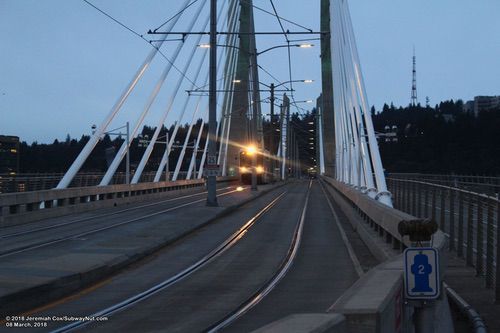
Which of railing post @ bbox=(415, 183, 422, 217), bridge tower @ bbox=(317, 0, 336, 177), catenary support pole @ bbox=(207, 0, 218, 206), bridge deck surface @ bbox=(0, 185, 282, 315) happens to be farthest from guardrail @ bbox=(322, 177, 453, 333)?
bridge tower @ bbox=(317, 0, 336, 177)

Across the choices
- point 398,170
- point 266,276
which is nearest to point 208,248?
point 266,276

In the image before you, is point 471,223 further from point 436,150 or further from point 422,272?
point 436,150

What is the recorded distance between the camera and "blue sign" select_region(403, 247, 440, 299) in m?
7.87

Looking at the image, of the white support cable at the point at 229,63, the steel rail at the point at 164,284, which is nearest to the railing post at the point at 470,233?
the steel rail at the point at 164,284

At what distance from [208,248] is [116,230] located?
12.9ft

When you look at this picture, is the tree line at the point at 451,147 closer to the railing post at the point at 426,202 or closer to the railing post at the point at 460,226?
the railing post at the point at 426,202

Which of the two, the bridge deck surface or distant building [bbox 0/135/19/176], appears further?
distant building [bbox 0/135/19/176]

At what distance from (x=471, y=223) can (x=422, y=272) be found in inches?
244

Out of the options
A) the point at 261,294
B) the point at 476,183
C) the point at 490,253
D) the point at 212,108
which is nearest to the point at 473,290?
the point at 490,253

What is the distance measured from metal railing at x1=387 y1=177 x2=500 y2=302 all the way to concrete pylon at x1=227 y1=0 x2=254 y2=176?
2272 inches

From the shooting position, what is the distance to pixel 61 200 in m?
30.2

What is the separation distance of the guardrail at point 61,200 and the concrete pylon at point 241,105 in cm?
3747

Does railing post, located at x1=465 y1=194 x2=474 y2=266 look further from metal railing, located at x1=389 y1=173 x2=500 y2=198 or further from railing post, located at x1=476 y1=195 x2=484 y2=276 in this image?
metal railing, located at x1=389 y1=173 x2=500 y2=198

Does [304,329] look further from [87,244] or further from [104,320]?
[87,244]
